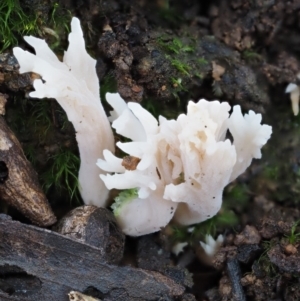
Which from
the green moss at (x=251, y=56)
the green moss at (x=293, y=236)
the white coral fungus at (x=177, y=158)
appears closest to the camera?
the white coral fungus at (x=177, y=158)

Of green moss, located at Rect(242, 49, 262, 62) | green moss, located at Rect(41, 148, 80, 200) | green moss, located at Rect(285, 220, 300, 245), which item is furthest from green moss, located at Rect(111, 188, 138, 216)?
green moss, located at Rect(242, 49, 262, 62)

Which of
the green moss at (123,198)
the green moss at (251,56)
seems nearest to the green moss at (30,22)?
the green moss at (123,198)

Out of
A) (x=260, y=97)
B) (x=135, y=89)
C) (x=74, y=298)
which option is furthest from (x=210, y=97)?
(x=74, y=298)

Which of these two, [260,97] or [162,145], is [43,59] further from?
[260,97]

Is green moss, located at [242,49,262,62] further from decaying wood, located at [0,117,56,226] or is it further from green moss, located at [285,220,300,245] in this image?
decaying wood, located at [0,117,56,226]

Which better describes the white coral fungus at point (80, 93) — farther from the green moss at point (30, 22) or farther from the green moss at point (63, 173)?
the green moss at point (30, 22)

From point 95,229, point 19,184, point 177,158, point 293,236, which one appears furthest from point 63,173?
point 293,236

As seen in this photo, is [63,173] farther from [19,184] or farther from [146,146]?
[146,146]
